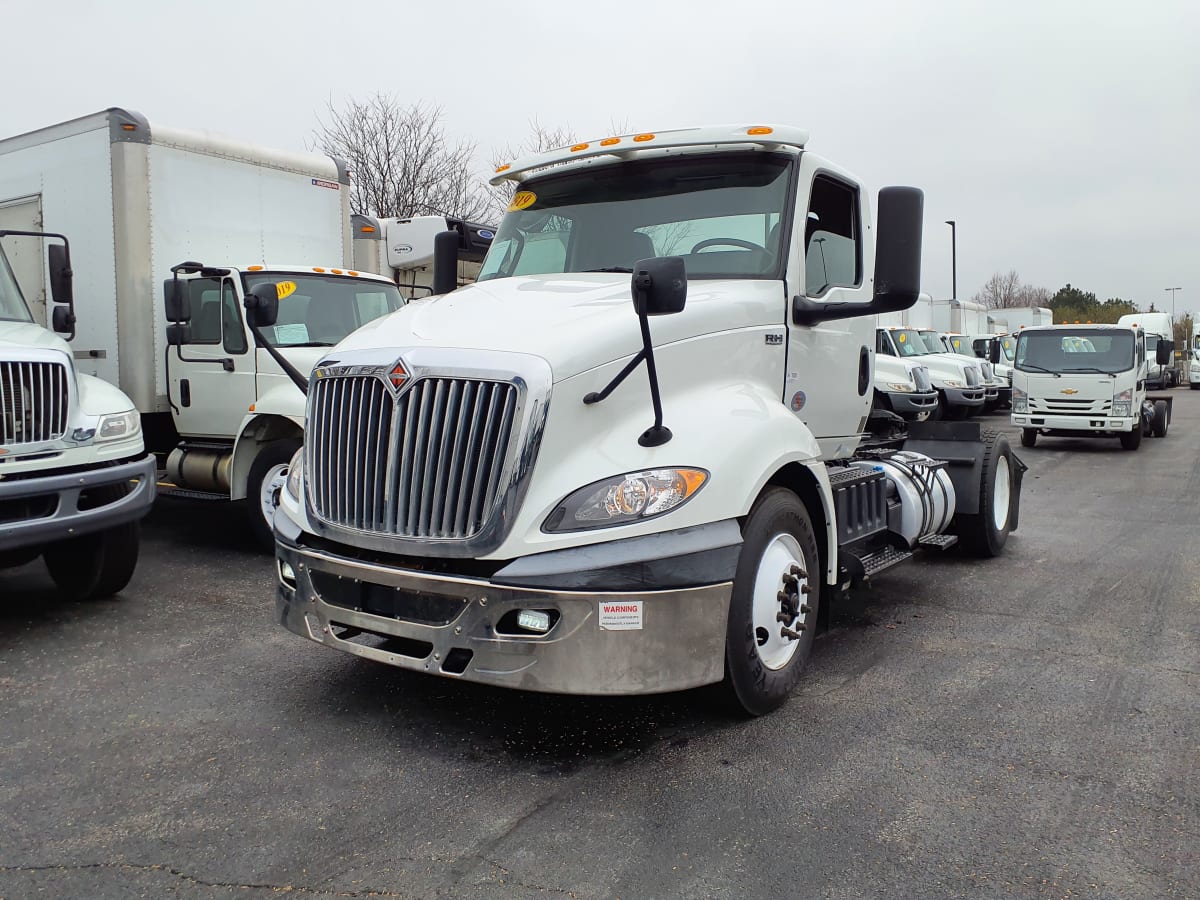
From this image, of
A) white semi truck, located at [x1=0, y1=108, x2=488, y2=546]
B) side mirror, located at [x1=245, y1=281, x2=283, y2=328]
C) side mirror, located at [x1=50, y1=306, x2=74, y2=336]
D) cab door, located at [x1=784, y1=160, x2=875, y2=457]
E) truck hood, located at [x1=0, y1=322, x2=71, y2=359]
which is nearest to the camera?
cab door, located at [x1=784, y1=160, x2=875, y2=457]

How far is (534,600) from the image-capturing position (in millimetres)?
3404

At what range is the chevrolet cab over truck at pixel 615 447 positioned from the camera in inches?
137

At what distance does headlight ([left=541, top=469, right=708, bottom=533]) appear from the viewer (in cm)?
349

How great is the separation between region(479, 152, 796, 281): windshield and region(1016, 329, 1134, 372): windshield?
1352 cm

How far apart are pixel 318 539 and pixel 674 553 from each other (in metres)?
1.60

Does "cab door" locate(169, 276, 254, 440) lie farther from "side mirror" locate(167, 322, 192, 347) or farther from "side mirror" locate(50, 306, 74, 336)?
"side mirror" locate(50, 306, 74, 336)

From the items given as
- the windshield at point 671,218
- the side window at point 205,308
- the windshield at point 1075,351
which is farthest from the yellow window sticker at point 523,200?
the windshield at point 1075,351

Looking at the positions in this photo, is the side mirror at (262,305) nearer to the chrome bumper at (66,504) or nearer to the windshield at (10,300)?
the chrome bumper at (66,504)

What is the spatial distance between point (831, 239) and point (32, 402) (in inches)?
178

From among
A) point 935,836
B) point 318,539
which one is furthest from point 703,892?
point 318,539

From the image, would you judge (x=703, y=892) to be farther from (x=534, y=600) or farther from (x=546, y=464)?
(x=546, y=464)

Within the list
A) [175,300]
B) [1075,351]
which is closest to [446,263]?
[175,300]

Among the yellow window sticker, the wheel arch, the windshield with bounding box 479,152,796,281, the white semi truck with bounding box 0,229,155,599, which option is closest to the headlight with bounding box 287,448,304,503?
the windshield with bounding box 479,152,796,281

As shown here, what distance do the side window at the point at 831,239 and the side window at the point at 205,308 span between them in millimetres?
5197
